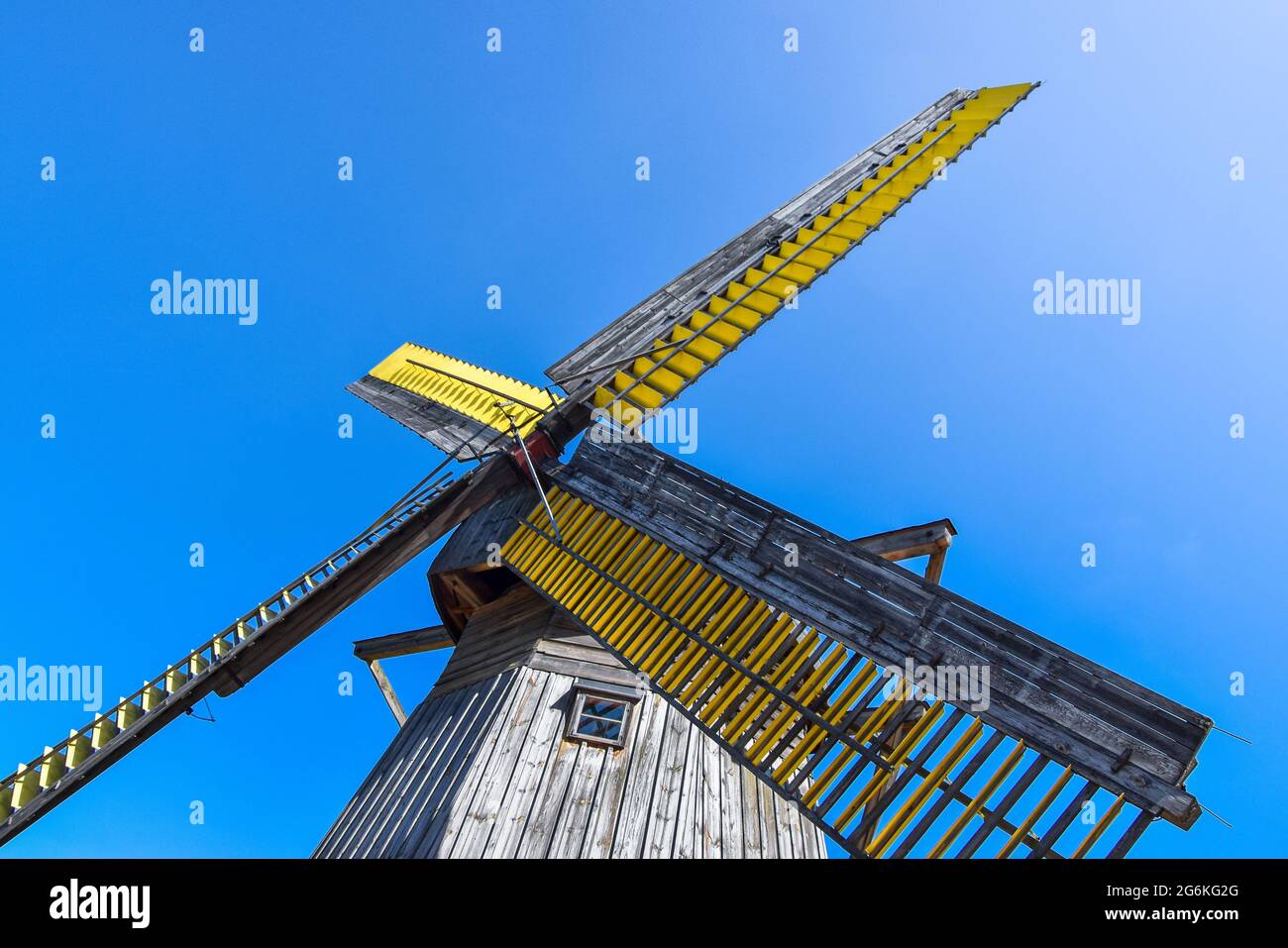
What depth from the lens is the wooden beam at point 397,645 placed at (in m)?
12.6

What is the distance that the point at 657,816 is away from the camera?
8.22 metres

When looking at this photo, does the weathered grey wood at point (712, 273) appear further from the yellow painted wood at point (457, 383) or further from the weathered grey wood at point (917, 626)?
the yellow painted wood at point (457, 383)

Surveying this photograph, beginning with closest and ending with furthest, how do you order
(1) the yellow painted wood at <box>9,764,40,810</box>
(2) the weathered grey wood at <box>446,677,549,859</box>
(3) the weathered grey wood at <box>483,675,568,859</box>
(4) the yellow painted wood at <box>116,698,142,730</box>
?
1. (2) the weathered grey wood at <box>446,677,549,859</box>
2. (3) the weathered grey wood at <box>483,675,568,859</box>
3. (1) the yellow painted wood at <box>9,764,40,810</box>
4. (4) the yellow painted wood at <box>116,698,142,730</box>

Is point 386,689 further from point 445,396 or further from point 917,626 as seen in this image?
point 917,626

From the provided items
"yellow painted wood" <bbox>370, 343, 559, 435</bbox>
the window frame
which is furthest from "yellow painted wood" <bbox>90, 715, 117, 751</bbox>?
"yellow painted wood" <bbox>370, 343, 559, 435</bbox>

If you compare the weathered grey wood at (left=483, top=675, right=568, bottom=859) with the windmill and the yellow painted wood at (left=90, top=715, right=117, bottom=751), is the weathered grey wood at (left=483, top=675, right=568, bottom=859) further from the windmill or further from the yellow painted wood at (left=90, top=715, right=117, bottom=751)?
the yellow painted wood at (left=90, top=715, right=117, bottom=751)

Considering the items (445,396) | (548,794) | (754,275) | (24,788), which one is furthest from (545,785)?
(445,396)

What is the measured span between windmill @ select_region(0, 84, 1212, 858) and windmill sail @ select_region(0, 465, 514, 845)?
0.03 metres

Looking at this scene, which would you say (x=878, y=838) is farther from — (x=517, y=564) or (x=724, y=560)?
(x=517, y=564)

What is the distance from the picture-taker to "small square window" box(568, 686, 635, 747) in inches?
348

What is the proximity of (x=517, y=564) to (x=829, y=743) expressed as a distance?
15.2 feet

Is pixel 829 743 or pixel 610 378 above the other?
pixel 610 378

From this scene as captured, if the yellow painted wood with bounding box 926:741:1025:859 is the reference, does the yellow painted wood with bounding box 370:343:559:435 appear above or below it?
above
